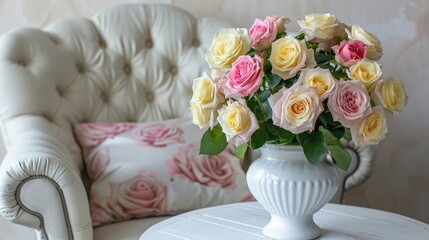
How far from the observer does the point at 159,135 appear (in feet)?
5.84

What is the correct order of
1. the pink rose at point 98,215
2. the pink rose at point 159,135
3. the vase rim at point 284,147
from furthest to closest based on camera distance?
1. the pink rose at point 159,135
2. the pink rose at point 98,215
3. the vase rim at point 284,147

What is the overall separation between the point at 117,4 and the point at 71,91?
37 centimetres

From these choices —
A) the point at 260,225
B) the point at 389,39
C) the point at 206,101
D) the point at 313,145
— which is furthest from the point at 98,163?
the point at 389,39

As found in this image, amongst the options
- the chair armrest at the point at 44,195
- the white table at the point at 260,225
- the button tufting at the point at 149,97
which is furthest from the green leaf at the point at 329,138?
the button tufting at the point at 149,97

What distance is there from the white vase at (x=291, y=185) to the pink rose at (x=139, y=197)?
1.62 feet

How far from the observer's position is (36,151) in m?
1.44

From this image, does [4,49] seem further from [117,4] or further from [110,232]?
[110,232]

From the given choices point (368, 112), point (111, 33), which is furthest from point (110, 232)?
point (368, 112)

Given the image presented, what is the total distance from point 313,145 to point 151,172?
0.67 metres

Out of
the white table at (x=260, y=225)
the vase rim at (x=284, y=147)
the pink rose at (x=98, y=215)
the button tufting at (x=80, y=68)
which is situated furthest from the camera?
the button tufting at (x=80, y=68)

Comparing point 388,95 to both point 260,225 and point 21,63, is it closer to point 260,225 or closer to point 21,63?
point 260,225

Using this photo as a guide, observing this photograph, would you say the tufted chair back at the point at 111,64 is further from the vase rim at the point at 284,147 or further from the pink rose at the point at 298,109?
the pink rose at the point at 298,109

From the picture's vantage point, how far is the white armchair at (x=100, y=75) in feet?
5.65

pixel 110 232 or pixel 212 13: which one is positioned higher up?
pixel 212 13
